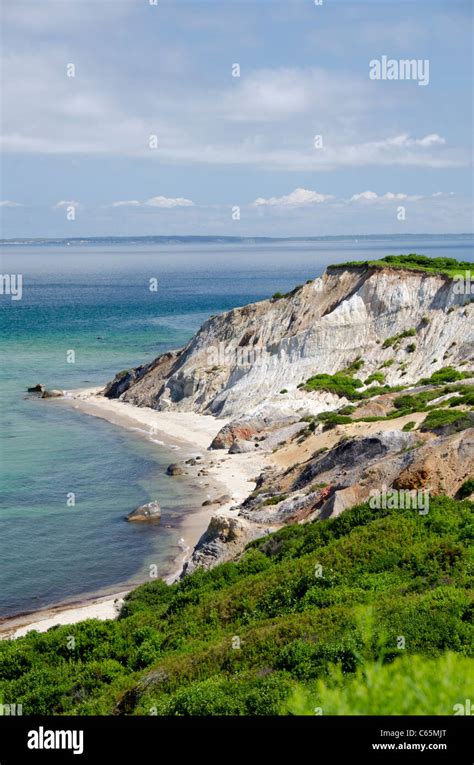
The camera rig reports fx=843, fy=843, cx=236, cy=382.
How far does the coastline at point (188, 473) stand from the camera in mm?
25094

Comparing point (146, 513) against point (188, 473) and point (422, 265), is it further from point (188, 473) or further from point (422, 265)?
point (422, 265)

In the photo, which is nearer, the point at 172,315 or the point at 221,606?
the point at 221,606

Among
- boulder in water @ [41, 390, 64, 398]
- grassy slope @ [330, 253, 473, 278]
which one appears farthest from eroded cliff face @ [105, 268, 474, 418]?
boulder in water @ [41, 390, 64, 398]

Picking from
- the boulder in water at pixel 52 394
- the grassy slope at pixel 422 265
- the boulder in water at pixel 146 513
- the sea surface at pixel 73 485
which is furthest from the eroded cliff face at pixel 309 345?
the boulder in water at pixel 146 513

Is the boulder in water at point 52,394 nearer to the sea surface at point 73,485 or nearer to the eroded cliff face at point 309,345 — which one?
the sea surface at point 73,485

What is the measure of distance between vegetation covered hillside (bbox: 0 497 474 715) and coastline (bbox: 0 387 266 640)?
136 inches

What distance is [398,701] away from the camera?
702 centimetres

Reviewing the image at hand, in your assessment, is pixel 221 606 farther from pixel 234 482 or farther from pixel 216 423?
pixel 216 423

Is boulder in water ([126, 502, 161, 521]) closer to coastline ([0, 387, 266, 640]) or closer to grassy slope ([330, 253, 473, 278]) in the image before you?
coastline ([0, 387, 266, 640])

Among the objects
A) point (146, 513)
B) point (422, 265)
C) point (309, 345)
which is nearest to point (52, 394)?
point (309, 345)
